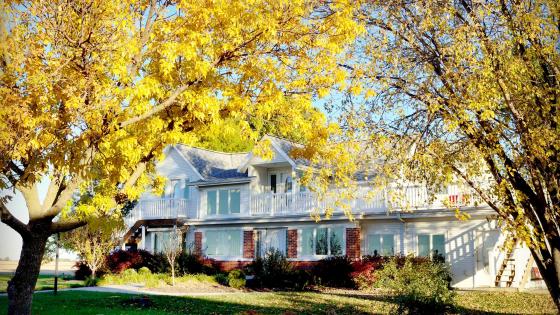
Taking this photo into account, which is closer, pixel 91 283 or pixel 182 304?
pixel 182 304

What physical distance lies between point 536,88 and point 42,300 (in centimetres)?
1664

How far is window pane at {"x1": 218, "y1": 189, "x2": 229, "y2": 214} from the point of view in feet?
125

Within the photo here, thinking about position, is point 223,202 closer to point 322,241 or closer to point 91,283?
point 322,241

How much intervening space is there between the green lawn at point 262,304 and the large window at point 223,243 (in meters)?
13.2

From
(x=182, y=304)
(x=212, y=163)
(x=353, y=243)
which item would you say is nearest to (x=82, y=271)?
(x=212, y=163)

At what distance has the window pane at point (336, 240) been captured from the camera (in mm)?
32688

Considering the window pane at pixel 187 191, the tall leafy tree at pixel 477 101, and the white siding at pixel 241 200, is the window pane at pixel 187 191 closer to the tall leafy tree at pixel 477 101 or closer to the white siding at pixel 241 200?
the white siding at pixel 241 200

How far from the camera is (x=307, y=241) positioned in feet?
112

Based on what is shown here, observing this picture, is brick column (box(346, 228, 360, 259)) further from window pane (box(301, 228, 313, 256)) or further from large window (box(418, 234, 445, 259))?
large window (box(418, 234, 445, 259))

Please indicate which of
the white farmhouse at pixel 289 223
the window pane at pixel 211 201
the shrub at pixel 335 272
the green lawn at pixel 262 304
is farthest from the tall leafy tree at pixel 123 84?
the window pane at pixel 211 201

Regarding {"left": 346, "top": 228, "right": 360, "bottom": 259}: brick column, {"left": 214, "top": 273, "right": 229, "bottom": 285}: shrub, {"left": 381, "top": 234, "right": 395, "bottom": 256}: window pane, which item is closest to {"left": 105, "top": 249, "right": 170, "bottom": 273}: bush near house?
{"left": 214, "top": 273, "right": 229, "bottom": 285}: shrub

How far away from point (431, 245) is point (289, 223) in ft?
27.1

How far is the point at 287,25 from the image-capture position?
35.8 feet

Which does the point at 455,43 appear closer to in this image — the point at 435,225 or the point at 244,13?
the point at 244,13
